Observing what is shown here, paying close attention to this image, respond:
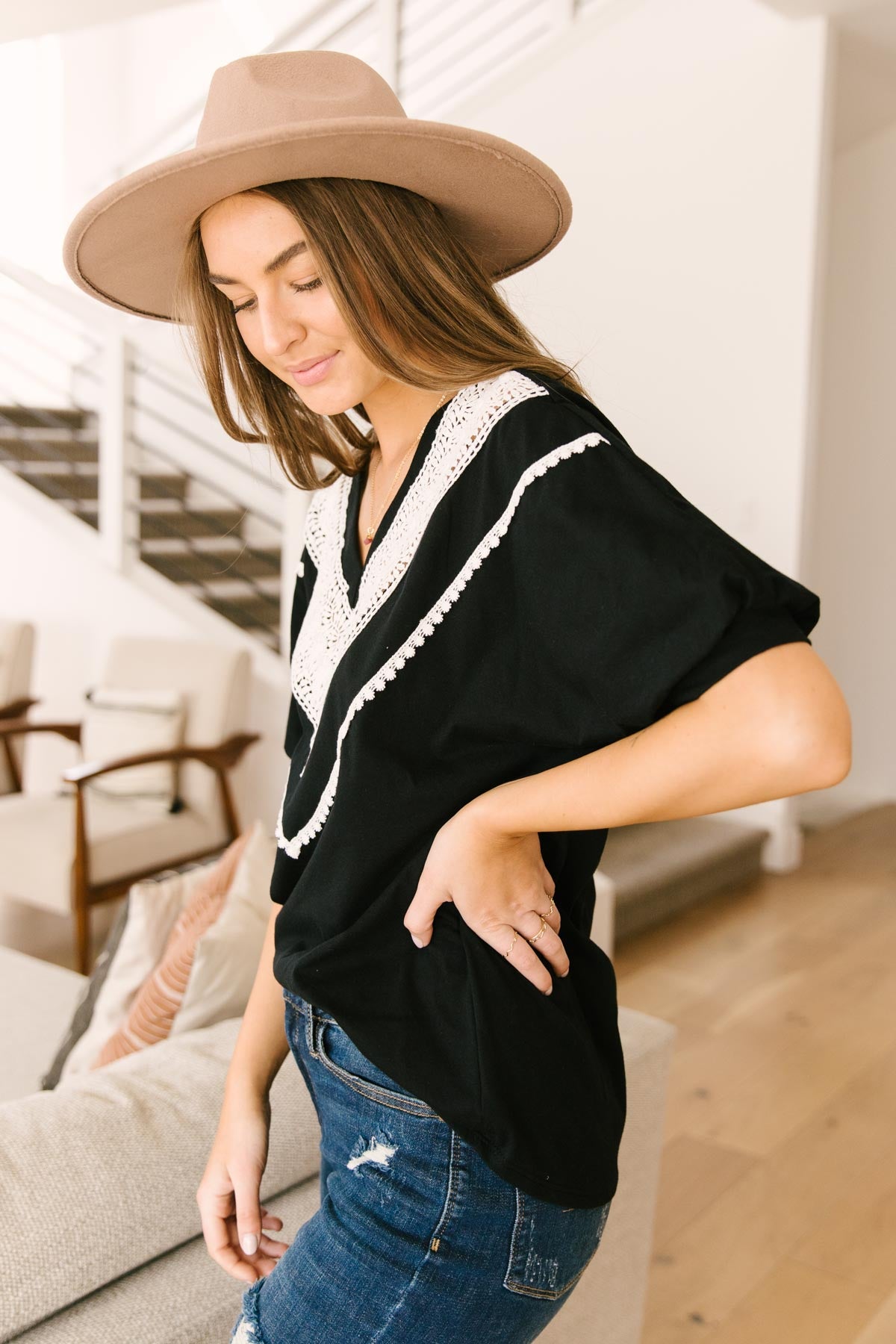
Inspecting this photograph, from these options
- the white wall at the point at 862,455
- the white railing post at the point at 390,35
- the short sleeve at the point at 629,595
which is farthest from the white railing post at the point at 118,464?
the short sleeve at the point at 629,595

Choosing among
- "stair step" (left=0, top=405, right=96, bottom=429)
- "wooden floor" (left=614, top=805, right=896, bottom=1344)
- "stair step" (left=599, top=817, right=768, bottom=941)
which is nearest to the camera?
"wooden floor" (left=614, top=805, right=896, bottom=1344)

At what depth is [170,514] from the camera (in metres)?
5.50

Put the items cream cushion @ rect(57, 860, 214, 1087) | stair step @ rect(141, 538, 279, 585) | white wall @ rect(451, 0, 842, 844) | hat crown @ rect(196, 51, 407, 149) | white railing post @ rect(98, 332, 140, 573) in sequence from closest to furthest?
hat crown @ rect(196, 51, 407, 149) → cream cushion @ rect(57, 860, 214, 1087) → white wall @ rect(451, 0, 842, 844) → white railing post @ rect(98, 332, 140, 573) → stair step @ rect(141, 538, 279, 585)

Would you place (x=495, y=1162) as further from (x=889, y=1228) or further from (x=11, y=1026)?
(x=889, y=1228)

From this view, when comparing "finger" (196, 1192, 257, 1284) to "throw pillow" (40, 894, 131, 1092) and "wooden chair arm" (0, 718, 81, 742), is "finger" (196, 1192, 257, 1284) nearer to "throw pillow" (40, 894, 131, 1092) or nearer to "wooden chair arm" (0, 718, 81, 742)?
"throw pillow" (40, 894, 131, 1092)

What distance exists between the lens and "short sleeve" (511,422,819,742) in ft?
2.16

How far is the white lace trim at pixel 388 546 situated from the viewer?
30.4 inches

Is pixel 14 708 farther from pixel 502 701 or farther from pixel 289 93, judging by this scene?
pixel 502 701

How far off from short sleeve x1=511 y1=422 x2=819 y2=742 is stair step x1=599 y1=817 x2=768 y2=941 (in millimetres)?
2955

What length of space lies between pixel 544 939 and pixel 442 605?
9.2 inches

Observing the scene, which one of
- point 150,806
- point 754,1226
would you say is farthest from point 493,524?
point 150,806

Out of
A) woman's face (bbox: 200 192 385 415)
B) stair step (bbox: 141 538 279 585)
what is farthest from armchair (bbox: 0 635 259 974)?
woman's face (bbox: 200 192 385 415)

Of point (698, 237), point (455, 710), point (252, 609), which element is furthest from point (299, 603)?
point (252, 609)

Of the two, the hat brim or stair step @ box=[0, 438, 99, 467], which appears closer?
the hat brim
